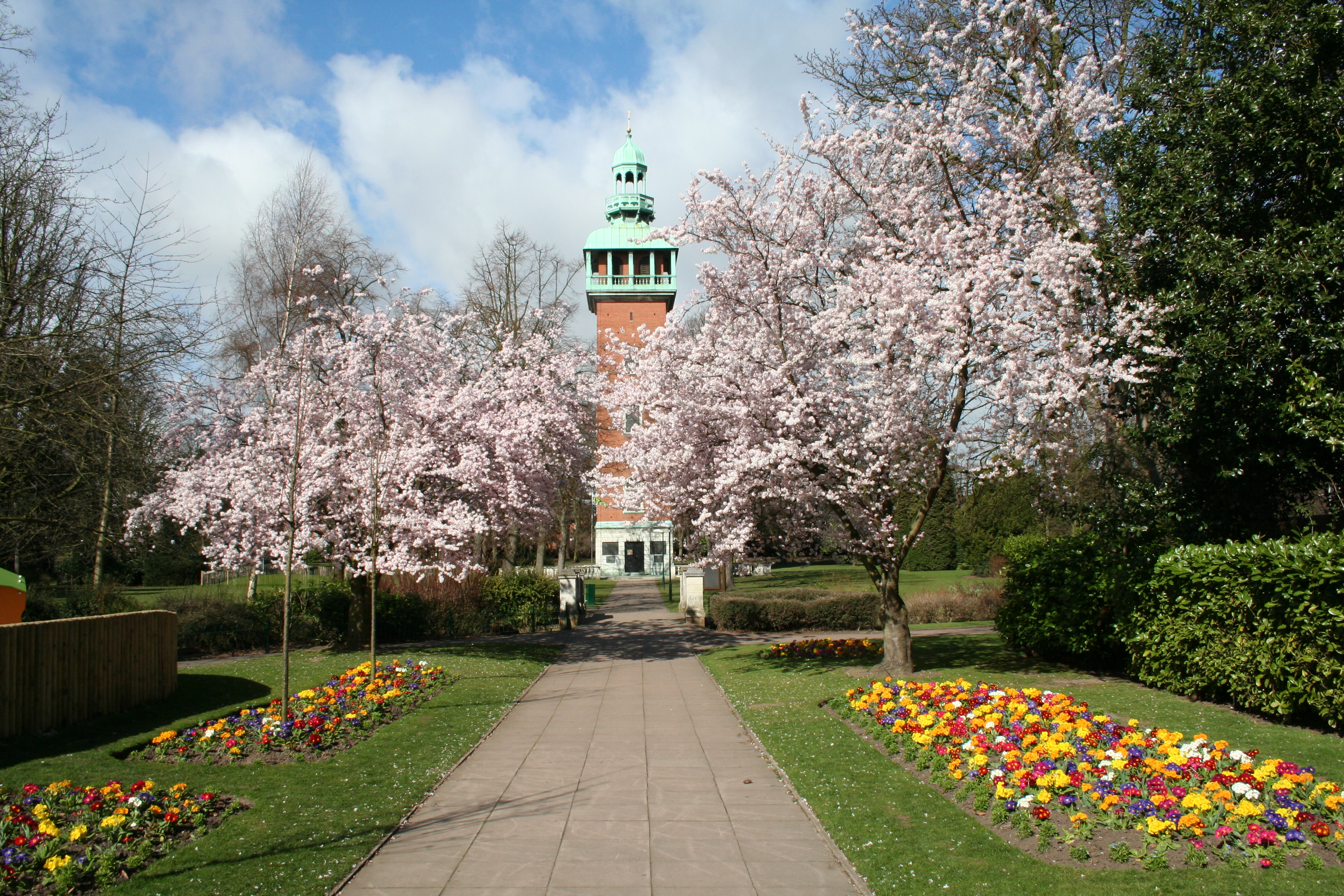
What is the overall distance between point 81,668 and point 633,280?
4079 cm

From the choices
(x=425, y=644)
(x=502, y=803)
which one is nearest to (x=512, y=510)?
(x=425, y=644)

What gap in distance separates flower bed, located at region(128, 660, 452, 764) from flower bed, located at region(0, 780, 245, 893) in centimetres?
129

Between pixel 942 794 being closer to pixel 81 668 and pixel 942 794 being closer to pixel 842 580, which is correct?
pixel 81 668

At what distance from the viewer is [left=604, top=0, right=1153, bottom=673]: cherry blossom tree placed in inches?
399

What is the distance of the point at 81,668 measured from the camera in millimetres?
8969

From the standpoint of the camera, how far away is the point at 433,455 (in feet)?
51.0

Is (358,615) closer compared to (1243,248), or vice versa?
(1243,248)

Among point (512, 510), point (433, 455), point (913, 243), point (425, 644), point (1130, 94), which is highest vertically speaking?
point (1130, 94)

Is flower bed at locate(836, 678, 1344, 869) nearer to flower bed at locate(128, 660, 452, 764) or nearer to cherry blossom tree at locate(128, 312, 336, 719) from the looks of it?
flower bed at locate(128, 660, 452, 764)

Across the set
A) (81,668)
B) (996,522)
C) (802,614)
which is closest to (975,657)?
(802,614)

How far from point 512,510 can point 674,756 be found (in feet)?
30.4

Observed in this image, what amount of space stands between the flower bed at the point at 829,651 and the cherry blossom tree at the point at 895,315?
7.90ft

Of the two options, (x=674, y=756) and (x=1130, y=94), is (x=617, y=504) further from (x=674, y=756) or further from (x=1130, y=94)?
A: (x=1130, y=94)

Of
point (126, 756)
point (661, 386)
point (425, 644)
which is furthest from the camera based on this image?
point (425, 644)
